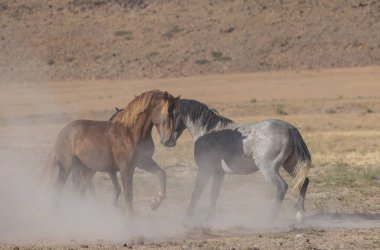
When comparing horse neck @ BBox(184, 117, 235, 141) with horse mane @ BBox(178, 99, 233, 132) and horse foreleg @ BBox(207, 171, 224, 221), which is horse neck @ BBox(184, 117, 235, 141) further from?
horse foreleg @ BBox(207, 171, 224, 221)

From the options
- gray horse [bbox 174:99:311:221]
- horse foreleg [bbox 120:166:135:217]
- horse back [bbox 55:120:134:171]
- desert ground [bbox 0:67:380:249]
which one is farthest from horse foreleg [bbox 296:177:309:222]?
horse back [bbox 55:120:134:171]

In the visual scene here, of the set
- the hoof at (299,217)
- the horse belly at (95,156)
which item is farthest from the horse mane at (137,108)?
the hoof at (299,217)

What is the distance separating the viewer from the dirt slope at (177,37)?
62719 millimetres

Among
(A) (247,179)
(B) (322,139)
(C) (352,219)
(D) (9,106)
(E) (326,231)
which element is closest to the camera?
(E) (326,231)

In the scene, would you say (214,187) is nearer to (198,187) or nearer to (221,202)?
(198,187)

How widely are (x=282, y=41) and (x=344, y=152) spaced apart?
3977cm

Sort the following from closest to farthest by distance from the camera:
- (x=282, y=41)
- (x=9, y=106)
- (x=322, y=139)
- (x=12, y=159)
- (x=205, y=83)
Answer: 1. (x=12, y=159)
2. (x=322, y=139)
3. (x=9, y=106)
4. (x=205, y=83)
5. (x=282, y=41)

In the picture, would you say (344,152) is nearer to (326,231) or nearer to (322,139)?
(322,139)

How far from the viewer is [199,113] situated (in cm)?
1434

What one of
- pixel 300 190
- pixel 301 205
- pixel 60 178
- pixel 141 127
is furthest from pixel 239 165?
pixel 60 178

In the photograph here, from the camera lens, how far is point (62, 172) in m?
14.5

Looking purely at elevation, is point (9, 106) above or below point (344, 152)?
below

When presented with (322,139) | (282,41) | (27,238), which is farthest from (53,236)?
(282,41)

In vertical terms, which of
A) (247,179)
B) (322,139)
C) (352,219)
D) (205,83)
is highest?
(352,219)
